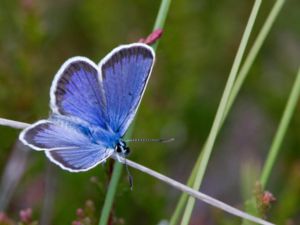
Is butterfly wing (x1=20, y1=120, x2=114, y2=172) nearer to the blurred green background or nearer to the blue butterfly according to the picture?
the blue butterfly

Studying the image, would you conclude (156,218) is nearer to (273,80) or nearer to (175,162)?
(175,162)

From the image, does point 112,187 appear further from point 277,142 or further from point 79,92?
point 277,142

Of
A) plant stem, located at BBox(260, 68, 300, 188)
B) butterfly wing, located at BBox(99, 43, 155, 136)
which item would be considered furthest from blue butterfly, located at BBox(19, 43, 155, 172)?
plant stem, located at BBox(260, 68, 300, 188)

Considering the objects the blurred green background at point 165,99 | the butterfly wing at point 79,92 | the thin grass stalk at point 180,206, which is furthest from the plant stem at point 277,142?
the butterfly wing at point 79,92

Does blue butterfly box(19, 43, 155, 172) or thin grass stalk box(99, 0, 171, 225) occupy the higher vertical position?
blue butterfly box(19, 43, 155, 172)

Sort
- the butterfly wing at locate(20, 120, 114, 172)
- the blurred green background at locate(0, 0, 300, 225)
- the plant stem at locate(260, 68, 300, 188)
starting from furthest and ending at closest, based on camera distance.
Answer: the blurred green background at locate(0, 0, 300, 225) < the plant stem at locate(260, 68, 300, 188) < the butterfly wing at locate(20, 120, 114, 172)

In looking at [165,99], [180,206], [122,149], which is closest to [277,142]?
[180,206]

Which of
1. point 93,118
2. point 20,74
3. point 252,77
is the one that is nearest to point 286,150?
point 252,77
